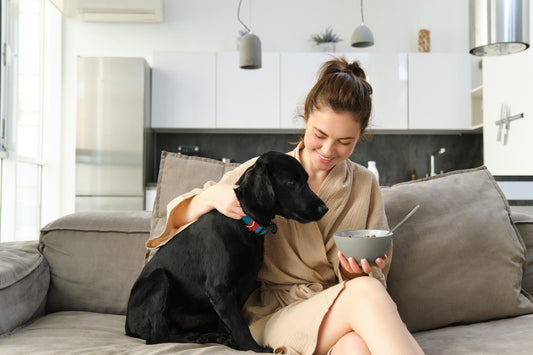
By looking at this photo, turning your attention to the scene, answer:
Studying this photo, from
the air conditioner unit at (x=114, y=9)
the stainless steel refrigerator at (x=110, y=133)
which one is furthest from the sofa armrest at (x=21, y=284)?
the air conditioner unit at (x=114, y=9)

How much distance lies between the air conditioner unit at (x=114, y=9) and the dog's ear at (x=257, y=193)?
4057 mm

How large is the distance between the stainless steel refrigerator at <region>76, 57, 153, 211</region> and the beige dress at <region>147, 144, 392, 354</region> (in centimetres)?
303

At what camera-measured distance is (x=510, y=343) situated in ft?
4.16

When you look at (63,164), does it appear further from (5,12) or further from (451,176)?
(451,176)

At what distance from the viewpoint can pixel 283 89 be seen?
15.6ft

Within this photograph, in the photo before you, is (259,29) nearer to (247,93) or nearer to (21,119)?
(247,93)

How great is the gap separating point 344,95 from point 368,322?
0.66m

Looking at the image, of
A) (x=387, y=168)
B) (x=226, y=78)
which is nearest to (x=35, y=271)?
(x=226, y=78)

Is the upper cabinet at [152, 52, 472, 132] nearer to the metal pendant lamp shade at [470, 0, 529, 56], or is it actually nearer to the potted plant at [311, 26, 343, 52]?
the potted plant at [311, 26, 343, 52]

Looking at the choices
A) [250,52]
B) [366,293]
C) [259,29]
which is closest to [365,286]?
[366,293]

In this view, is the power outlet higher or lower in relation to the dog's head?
higher

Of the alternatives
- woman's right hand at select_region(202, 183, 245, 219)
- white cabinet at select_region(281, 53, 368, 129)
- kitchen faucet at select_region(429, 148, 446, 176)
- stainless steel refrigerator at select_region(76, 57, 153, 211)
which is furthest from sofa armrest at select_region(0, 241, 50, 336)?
kitchen faucet at select_region(429, 148, 446, 176)

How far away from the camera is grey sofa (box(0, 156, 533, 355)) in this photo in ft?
4.60

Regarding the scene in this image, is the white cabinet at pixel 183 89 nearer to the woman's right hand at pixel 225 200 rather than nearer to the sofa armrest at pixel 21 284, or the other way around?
the sofa armrest at pixel 21 284
